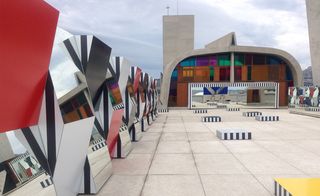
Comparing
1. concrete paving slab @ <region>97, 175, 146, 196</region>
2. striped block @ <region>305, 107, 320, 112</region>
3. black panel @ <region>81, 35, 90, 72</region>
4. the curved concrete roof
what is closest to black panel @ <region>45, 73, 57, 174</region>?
black panel @ <region>81, 35, 90, 72</region>

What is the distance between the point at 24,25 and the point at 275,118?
25.2 m

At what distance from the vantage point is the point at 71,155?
6121mm

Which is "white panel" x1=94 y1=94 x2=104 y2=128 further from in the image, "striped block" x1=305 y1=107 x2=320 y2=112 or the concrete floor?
"striped block" x1=305 y1=107 x2=320 y2=112

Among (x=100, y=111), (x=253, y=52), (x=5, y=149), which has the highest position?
(x=253, y=52)

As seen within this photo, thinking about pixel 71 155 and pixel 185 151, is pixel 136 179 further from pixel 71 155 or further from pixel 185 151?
pixel 185 151

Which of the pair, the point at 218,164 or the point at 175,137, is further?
the point at 175,137

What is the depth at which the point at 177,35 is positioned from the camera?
75000 mm

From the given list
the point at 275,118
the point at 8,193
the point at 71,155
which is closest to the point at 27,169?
the point at 8,193

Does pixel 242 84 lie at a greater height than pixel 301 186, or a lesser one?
greater

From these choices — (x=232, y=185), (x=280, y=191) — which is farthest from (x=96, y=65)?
(x=280, y=191)

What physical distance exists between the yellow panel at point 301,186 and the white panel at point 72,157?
4.81 meters

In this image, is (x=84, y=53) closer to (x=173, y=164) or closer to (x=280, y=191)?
(x=173, y=164)

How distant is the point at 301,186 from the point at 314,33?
5051cm

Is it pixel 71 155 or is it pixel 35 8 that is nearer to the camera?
pixel 35 8
